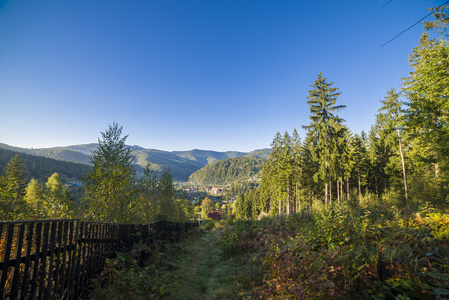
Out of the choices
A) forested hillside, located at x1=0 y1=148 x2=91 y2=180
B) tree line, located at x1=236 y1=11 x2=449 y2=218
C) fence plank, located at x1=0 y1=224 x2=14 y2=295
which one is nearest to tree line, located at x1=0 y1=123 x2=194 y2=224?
fence plank, located at x1=0 y1=224 x2=14 y2=295

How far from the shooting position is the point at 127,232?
651 cm

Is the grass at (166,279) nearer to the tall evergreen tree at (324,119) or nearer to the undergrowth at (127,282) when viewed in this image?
the undergrowth at (127,282)

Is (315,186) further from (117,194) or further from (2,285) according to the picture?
(2,285)

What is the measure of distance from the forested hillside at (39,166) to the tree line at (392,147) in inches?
4045

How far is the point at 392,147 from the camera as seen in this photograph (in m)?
26.9

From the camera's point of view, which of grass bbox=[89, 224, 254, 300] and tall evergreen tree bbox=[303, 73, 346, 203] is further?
tall evergreen tree bbox=[303, 73, 346, 203]

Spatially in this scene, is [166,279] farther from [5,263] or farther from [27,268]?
[5,263]

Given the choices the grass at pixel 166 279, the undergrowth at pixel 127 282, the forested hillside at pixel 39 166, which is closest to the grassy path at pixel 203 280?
the grass at pixel 166 279

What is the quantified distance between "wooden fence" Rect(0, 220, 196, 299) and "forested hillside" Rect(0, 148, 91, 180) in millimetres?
103441

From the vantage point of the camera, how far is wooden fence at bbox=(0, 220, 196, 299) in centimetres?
250

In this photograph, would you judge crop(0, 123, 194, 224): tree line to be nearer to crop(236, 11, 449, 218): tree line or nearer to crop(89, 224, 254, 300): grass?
crop(89, 224, 254, 300): grass

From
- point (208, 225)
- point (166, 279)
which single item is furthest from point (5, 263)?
point (208, 225)

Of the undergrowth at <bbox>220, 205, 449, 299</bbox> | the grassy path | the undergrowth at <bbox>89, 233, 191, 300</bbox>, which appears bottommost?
the grassy path

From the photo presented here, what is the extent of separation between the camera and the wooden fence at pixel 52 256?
2500mm
